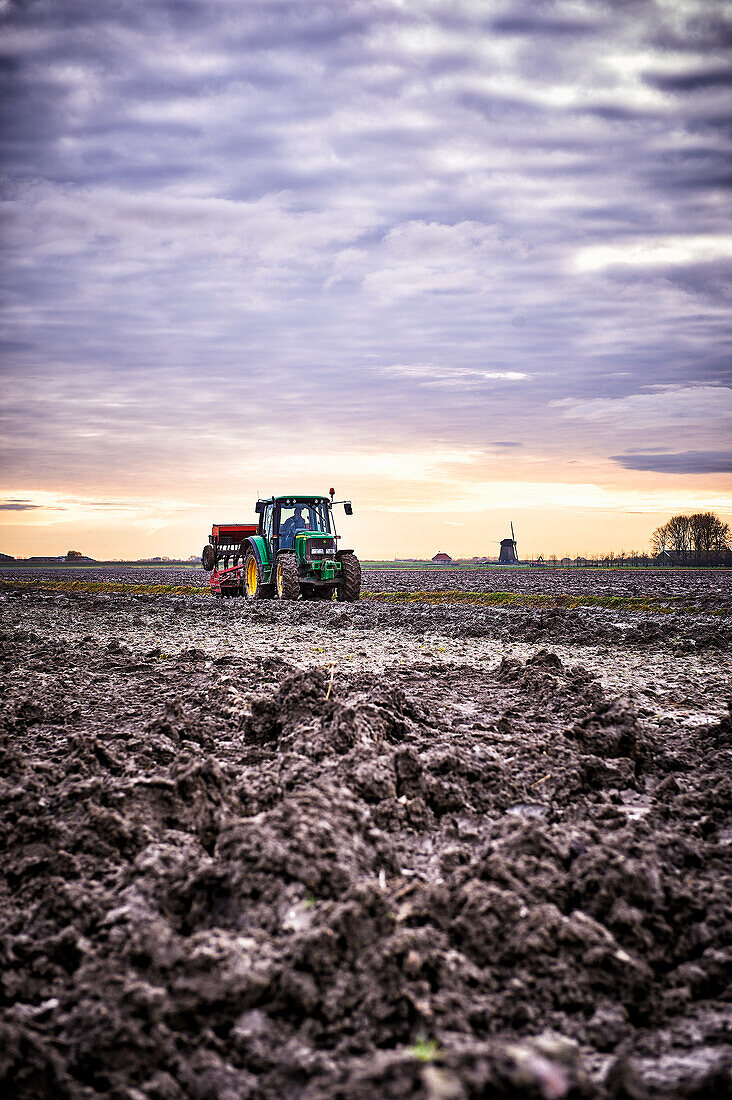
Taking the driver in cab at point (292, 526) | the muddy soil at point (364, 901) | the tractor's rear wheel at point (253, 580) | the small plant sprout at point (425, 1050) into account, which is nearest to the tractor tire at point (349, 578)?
the driver in cab at point (292, 526)

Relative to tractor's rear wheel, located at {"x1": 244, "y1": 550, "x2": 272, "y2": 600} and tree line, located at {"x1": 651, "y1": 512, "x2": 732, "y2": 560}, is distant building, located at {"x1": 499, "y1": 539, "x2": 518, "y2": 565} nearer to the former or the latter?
tree line, located at {"x1": 651, "y1": 512, "x2": 732, "y2": 560}

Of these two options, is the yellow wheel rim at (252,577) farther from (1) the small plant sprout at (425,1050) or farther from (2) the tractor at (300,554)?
(1) the small plant sprout at (425,1050)

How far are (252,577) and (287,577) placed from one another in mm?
3439

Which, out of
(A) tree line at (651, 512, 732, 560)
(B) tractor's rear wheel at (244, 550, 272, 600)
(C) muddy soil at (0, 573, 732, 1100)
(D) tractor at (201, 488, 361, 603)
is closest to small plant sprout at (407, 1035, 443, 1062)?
(C) muddy soil at (0, 573, 732, 1100)

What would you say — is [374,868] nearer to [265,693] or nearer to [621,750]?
[621,750]

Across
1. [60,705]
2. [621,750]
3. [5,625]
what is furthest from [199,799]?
[5,625]

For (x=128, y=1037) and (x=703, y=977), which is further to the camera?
(x=703, y=977)

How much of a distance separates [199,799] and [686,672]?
9.59m

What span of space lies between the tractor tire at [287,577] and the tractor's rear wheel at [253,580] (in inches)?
45.5

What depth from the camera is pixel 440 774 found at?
6812 millimetres

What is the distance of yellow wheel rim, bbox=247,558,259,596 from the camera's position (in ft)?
89.1

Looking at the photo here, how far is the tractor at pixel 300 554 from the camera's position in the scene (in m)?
25.0

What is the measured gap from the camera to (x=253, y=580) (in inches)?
1083

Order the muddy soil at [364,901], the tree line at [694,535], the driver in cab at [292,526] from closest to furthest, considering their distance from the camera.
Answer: the muddy soil at [364,901]
the driver in cab at [292,526]
the tree line at [694,535]
